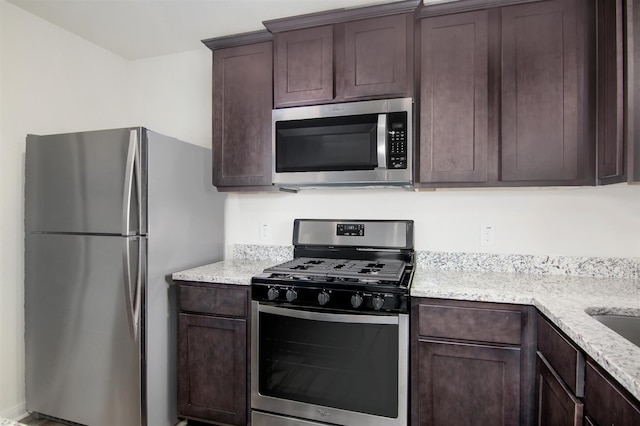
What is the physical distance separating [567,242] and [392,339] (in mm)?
1203

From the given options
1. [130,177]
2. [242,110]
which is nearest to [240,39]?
[242,110]

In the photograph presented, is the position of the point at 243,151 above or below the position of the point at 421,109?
below

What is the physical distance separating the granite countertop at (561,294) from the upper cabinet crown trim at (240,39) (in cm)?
144

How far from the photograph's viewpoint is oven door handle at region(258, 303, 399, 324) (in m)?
1.68

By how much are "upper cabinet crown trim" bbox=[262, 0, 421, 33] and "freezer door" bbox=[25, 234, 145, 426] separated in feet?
4.92

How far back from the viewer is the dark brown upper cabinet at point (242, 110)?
7.23ft

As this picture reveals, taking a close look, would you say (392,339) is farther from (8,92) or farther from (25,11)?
(25,11)

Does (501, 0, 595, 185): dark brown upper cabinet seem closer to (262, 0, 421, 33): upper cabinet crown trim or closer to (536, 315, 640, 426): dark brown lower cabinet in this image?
(262, 0, 421, 33): upper cabinet crown trim

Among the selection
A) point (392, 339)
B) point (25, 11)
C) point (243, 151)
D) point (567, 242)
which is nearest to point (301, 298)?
point (392, 339)

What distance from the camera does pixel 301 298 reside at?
1.81 meters

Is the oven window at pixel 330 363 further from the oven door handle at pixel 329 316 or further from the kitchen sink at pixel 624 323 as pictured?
the kitchen sink at pixel 624 323

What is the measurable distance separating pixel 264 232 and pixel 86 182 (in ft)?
3.72

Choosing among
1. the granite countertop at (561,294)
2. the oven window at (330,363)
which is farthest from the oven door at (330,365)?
the granite countertop at (561,294)

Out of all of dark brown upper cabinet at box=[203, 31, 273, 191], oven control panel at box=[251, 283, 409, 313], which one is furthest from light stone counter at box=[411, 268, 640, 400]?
dark brown upper cabinet at box=[203, 31, 273, 191]
